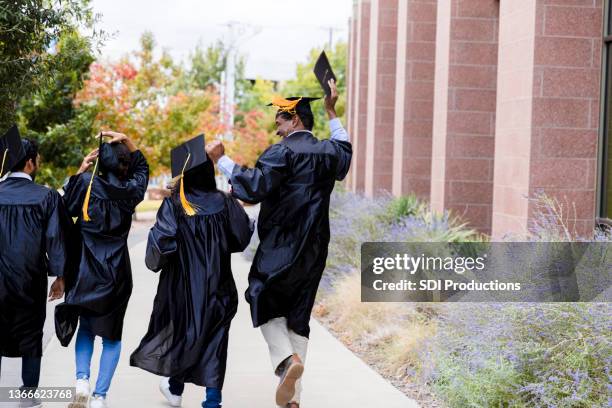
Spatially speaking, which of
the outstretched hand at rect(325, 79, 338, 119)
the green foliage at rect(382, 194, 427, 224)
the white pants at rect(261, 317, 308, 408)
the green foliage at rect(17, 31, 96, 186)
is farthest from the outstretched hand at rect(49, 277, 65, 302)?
the green foliage at rect(17, 31, 96, 186)

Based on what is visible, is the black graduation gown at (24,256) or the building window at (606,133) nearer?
the black graduation gown at (24,256)

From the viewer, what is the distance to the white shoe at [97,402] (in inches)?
246

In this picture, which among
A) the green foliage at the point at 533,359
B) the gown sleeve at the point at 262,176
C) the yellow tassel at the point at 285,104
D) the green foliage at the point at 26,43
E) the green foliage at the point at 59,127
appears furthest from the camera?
the green foliage at the point at 59,127

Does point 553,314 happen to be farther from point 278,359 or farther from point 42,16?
point 42,16

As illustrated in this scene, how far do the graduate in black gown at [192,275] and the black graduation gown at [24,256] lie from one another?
2.10ft

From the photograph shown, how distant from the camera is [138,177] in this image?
21.2 feet

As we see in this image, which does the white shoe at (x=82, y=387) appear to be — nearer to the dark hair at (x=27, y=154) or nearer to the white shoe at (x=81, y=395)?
the white shoe at (x=81, y=395)

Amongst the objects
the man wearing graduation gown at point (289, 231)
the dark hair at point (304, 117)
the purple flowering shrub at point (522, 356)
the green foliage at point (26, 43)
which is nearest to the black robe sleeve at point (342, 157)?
the man wearing graduation gown at point (289, 231)

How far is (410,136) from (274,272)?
986 centimetres

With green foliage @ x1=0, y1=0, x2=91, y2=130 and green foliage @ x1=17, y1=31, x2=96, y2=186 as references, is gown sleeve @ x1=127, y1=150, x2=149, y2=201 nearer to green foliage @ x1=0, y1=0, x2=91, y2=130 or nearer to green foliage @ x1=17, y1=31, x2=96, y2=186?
green foliage @ x1=0, y1=0, x2=91, y2=130

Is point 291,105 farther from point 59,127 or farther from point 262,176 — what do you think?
point 59,127

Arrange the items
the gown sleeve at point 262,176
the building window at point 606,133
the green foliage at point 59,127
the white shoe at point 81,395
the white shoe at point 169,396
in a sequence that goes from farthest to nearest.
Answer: the green foliage at point 59,127 → the building window at point 606,133 → the white shoe at point 169,396 → the gown sleeve at point 262,176 → the white shoe at point 81,395

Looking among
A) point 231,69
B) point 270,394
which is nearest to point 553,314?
point 270,394

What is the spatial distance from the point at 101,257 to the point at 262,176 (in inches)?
48.3
